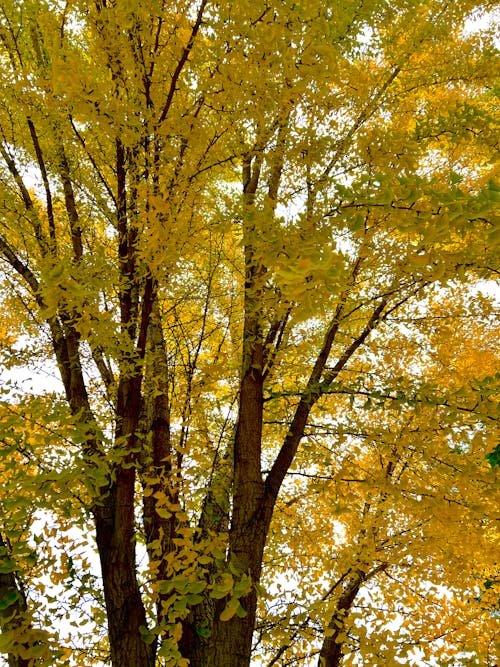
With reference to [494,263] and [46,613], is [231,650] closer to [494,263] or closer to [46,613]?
[46,613]

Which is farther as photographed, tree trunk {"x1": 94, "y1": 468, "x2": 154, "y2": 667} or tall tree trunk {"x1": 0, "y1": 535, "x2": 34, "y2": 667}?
tree trunk {"x1": 94, "y1": 468, "x2": 154, "y2": 667}

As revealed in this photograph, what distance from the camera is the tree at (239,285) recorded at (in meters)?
1.92

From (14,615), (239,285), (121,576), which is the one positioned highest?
(239,285)

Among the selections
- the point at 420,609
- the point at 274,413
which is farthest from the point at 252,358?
the point at 420,609

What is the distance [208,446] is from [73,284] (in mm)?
1899

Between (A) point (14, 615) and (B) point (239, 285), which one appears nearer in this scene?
(A) point (14, 615)

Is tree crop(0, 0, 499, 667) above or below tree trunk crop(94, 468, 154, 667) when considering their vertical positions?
above

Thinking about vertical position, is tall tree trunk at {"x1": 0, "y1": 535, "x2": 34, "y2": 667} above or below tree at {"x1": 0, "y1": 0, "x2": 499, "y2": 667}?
below

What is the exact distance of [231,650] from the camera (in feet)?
7.92

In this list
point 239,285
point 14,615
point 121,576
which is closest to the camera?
point 14,615

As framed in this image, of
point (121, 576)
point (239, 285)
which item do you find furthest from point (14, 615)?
point (239, 285)

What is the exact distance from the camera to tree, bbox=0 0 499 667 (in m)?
1.92

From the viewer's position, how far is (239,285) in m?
3.88

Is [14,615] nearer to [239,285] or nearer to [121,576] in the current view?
[121,576]
